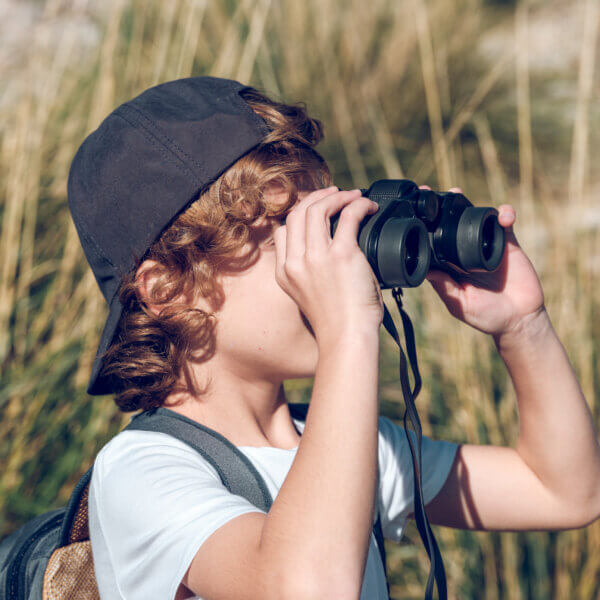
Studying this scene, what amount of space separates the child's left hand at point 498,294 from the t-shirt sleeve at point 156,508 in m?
0.63

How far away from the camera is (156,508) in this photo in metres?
0.92

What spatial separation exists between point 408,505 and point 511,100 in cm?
355

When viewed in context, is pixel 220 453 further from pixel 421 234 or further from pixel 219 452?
pixel 421 234

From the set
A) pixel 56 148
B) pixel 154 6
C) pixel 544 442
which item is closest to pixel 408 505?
pixel 544 442

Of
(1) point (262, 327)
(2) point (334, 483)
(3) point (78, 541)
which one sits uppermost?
(1) point (262, 327)

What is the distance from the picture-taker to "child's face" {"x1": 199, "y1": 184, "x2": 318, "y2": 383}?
1143 millimetres

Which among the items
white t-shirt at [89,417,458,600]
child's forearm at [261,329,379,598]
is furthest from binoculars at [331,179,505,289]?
white t-shirt at [89,417,458,600]

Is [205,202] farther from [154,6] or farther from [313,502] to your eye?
[154,6]

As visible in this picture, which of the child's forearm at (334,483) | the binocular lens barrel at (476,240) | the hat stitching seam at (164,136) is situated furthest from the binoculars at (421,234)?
the hat stitching seam at (164,136)

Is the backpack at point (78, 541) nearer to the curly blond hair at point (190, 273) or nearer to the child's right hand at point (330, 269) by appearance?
the curly blond hair at point (190, 273)

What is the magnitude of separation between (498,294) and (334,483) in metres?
0.67

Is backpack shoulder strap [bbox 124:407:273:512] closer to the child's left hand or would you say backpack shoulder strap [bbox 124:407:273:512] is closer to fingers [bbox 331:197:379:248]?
fingers [bbox 331:197:379:248]

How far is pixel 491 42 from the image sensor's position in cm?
459

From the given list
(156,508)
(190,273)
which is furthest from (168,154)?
(156,508)
